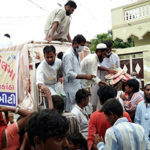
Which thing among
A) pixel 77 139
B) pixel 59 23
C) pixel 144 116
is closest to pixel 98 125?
pixel 77 139

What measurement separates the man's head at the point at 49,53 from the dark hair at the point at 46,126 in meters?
2.22

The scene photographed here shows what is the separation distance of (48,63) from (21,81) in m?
0.89

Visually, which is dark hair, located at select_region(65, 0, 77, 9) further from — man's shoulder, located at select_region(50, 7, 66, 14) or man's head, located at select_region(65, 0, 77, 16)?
man's shoulder, located at select_region(50, 7, 66, 14)

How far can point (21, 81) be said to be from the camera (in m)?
4.37

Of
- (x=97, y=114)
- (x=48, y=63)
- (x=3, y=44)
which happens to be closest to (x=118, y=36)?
(x=3, y=44)

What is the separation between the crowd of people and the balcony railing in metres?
7.97

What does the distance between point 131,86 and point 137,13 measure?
9.35 meters

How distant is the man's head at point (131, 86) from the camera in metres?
4.01

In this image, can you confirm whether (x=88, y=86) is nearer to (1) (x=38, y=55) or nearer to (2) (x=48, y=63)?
(2) (x=48, y=63)

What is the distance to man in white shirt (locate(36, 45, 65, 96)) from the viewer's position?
365 cm

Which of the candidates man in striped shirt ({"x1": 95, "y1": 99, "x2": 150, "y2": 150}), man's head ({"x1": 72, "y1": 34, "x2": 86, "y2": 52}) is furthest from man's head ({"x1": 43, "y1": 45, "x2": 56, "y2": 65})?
man in striped shirt ({"x1": 95, "y1": 99, "x2": 150, "y2": 150})

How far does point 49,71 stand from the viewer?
379 cm

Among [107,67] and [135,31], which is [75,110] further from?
[135,31]

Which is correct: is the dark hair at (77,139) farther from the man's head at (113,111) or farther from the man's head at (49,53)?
the man's head at (49,53)
